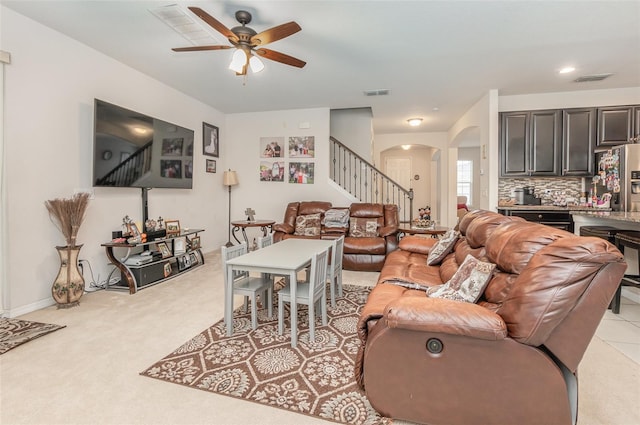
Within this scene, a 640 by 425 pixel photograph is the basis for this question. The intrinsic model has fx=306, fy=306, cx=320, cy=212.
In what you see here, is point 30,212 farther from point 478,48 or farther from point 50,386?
point 478,48

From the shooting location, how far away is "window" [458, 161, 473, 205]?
10.9 metres

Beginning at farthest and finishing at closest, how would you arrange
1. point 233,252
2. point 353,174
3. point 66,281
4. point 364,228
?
point 353,174
point 364,228
point 66,281
point 233,252

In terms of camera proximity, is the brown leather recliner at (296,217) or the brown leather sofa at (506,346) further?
the brown leather recliner at (296,217)

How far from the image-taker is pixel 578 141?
4.92 m

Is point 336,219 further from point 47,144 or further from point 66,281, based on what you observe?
point 47,144

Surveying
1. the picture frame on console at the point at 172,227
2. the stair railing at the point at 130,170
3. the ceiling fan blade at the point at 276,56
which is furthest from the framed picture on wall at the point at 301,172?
the ceiling fan blade at the point at 276,56

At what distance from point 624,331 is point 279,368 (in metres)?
2.87

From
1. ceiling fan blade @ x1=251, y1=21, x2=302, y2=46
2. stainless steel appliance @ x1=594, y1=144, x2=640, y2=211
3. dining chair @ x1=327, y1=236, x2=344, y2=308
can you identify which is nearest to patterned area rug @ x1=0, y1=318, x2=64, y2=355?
dining chair @ x1=327, y1=236, x2=344, y2=308

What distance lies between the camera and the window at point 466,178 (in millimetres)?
10906

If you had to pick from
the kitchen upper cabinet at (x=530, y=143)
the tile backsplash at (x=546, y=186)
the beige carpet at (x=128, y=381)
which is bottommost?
the beige carpet at (x=128, y=381)

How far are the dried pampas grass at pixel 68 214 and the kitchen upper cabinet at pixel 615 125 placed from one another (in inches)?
284

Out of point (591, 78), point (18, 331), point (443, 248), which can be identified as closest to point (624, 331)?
point (443, 248)

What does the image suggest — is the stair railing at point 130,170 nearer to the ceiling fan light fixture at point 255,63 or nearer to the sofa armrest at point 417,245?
the ceiling fan light fixture at point 255,63

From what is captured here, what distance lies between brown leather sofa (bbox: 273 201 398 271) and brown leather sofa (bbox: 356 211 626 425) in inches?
113
